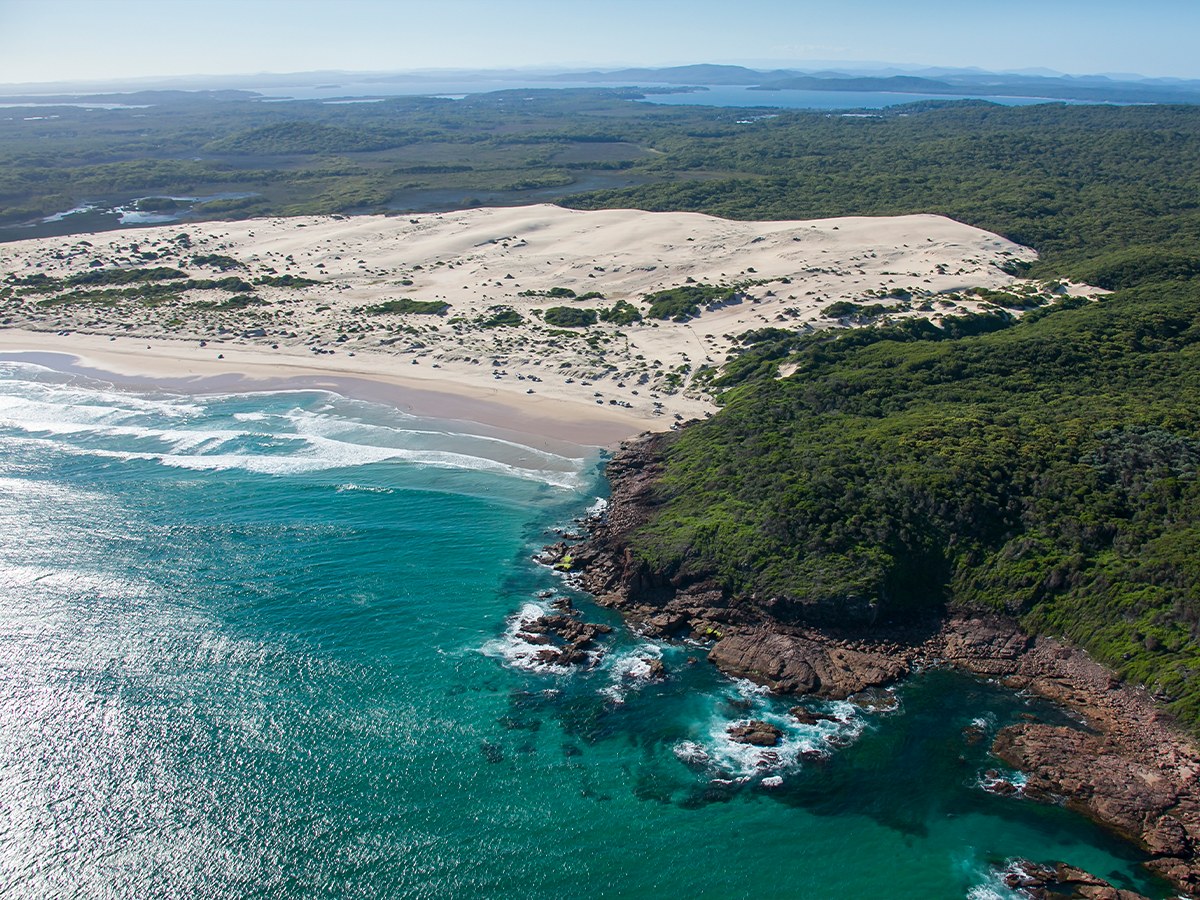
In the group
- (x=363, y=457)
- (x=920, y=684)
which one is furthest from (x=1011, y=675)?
(x=363, y=457)

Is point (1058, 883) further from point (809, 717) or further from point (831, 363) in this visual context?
point (831, 363)

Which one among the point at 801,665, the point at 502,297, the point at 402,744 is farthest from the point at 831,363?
the point at 402,744

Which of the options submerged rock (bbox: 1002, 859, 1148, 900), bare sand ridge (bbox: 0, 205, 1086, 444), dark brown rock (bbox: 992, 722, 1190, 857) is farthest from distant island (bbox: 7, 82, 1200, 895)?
submerged rock (bbox: 1002, 859, 1148, 900)

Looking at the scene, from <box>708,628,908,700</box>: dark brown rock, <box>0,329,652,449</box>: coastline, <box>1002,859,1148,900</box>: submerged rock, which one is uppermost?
<box>0,329,652,449</box>: coastline

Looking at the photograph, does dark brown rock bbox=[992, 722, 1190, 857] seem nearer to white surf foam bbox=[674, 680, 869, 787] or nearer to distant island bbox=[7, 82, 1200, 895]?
distant island bbox=[7, 82, 1200, 895]

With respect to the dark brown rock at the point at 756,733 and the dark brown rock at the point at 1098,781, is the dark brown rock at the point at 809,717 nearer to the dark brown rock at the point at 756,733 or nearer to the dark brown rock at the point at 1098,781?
the dark brown rock at the point at 756,733

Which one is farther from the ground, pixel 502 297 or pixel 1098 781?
pixel 502 297
